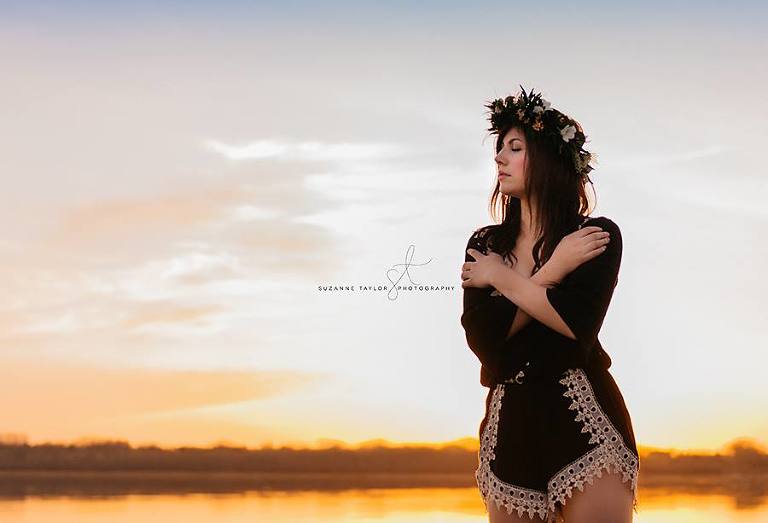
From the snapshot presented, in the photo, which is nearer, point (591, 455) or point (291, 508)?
point (591, 455)

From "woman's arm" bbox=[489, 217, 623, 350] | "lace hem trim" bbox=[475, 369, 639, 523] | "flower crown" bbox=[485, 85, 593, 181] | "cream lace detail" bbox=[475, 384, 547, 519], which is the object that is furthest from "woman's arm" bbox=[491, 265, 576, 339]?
"flower crown" bbox=[485, 85, 593, 181]

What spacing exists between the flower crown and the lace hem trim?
0.69 metres

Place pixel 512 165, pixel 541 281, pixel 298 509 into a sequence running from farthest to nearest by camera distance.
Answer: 1. pixel 298 509
2. pixel 512 165
3. pixel 541 281

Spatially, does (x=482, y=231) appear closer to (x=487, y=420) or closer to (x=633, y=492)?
(x=487, y=420)

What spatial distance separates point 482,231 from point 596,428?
0.75 metres

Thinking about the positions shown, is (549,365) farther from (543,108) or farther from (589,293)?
(543,108)

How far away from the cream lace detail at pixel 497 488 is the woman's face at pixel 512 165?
590mm

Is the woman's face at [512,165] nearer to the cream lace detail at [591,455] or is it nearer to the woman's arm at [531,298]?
the woman's arm at [531,298]

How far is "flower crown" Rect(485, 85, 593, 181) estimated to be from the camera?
3.19 meters

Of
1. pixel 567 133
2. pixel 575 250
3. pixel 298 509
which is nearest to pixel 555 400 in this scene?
pixel 575 250

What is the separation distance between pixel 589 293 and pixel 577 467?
1.58 ft

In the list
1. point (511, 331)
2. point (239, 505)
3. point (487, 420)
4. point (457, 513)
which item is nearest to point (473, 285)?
point (511, 331)

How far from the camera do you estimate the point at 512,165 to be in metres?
3.14

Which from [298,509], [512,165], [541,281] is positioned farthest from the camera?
[298,509]
